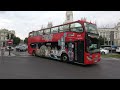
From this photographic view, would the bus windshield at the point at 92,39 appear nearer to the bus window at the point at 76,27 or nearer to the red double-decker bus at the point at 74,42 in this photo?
the red double-decker bus at the point at 74,42

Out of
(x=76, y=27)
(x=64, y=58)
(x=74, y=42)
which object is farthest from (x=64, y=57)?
(x=76, y=27)

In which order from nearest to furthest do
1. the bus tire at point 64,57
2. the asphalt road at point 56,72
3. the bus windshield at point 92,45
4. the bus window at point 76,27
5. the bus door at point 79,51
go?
the asphalt road at point 56,72
the bus windshield at point 92,45
the bus door at point 79,51
the bus window at point 76,27
the bus tire at point 64,57

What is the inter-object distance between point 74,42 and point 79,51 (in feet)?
3.29

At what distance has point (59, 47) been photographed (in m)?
14.5

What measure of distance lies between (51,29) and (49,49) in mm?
2286

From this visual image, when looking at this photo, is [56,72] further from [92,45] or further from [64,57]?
[64,57]

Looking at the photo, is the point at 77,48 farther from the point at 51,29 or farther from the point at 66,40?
the point at 51,29

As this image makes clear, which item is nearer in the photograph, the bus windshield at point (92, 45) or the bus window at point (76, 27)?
the bus windshield at point (92, 45)

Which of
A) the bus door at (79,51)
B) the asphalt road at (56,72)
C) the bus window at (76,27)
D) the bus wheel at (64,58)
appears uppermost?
the bus window at (76,27)

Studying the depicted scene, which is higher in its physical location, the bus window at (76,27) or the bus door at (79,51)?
the bus window at (76,27)

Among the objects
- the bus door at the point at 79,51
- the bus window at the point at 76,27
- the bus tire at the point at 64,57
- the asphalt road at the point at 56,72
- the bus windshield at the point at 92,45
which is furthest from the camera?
the bus tire at the point at 64,57

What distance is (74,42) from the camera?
12.5 meters

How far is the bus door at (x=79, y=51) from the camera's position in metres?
11.8

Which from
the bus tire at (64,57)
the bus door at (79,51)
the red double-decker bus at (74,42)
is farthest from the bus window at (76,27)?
the bus tire at (64,57)
